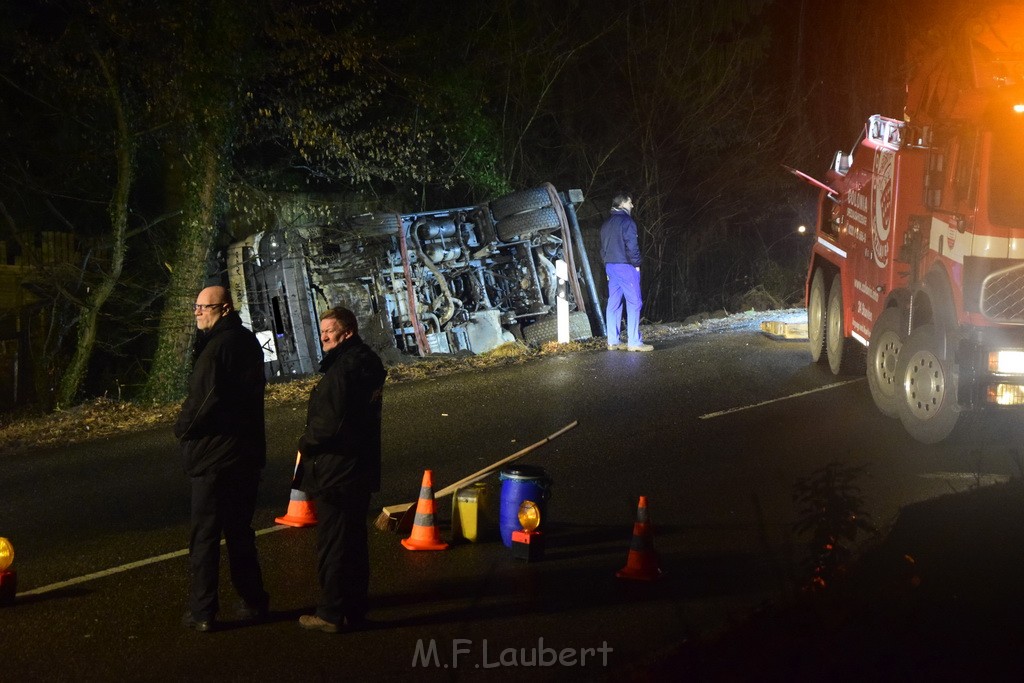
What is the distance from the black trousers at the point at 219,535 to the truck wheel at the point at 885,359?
6778 millimetres

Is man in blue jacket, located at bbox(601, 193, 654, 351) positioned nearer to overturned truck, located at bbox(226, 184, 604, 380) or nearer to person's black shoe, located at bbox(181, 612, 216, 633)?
overturned truck, located at bbox(226, 184, 604, 380)

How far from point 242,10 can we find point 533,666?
10.4 m

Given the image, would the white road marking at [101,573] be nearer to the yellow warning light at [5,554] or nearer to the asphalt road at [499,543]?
the asphalt road at [499,543]

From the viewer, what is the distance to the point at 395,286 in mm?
16016

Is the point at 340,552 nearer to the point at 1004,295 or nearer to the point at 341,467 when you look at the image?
the point at 341,467

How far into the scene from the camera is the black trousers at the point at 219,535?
222 inches

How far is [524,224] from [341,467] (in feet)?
37.2

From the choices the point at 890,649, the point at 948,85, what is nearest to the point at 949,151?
the point at 948,85

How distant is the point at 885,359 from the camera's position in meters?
10.9

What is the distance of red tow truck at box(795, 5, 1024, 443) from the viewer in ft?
29.5

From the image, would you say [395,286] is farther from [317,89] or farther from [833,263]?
[833,263]

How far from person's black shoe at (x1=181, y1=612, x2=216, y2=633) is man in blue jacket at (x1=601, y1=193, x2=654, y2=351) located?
1000 cm

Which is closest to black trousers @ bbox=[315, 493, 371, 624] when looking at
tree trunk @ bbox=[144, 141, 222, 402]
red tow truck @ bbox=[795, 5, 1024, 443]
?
red tow truck @ bbox=[795, 5, 1024, 443]

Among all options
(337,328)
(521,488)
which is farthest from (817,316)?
(337,328)
